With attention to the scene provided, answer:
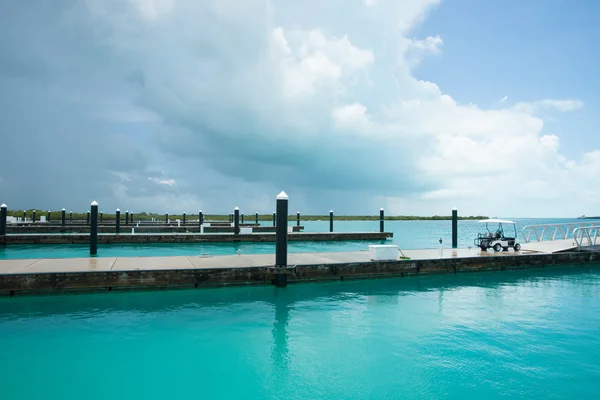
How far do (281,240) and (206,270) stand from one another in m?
2.89

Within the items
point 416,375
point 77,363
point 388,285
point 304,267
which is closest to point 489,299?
point 388,285

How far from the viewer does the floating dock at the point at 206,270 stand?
1232cm

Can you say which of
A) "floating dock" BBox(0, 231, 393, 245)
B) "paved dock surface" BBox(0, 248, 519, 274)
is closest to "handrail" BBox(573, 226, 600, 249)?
"paved dock surface" BBox(0, 248, 519, 274)

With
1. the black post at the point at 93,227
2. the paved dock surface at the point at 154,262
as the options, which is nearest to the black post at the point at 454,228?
the paved dock surface at the point at 154,262

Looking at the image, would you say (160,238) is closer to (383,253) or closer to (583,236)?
(383,253)

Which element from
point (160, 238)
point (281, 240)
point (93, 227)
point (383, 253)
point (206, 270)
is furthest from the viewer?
point (160, 238)

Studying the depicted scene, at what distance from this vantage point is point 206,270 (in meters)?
13.7

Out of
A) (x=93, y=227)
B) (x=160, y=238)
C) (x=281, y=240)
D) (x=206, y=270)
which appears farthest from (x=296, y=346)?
(x=160, y=238)

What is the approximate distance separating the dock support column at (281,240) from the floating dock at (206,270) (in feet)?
0.88

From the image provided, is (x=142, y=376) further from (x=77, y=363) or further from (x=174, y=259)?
(x=174, y=259)

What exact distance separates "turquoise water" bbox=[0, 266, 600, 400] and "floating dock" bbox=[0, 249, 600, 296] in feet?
1.46

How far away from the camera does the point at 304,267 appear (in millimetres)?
14930

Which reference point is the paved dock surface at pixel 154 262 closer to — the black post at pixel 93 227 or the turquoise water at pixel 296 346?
the turquoise water at pixel 296 346

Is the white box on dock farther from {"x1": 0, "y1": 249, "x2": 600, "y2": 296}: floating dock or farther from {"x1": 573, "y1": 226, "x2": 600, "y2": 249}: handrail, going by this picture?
{"x1": 573, "y1": 226, "x2": 600, "y2": 249}: handrail
